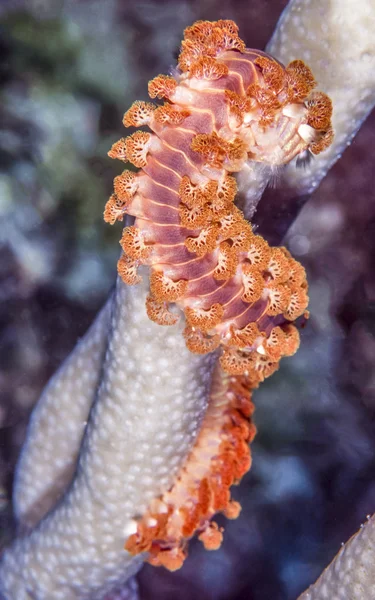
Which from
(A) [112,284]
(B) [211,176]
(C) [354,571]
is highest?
(B) [211,176]

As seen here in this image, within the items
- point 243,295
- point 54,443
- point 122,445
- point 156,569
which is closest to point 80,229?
point 54,443

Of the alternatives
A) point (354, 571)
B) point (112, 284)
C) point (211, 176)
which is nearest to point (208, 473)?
point (354, 571)

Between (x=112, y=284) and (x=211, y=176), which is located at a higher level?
Answer: (x=211, y=176)

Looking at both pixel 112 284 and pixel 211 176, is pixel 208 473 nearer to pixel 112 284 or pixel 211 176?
pixel 112 284

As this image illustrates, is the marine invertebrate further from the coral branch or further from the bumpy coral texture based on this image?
the coral branch

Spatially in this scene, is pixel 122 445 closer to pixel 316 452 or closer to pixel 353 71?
pixel 316 452

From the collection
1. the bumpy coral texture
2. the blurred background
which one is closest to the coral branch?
the bumpy coral texture
